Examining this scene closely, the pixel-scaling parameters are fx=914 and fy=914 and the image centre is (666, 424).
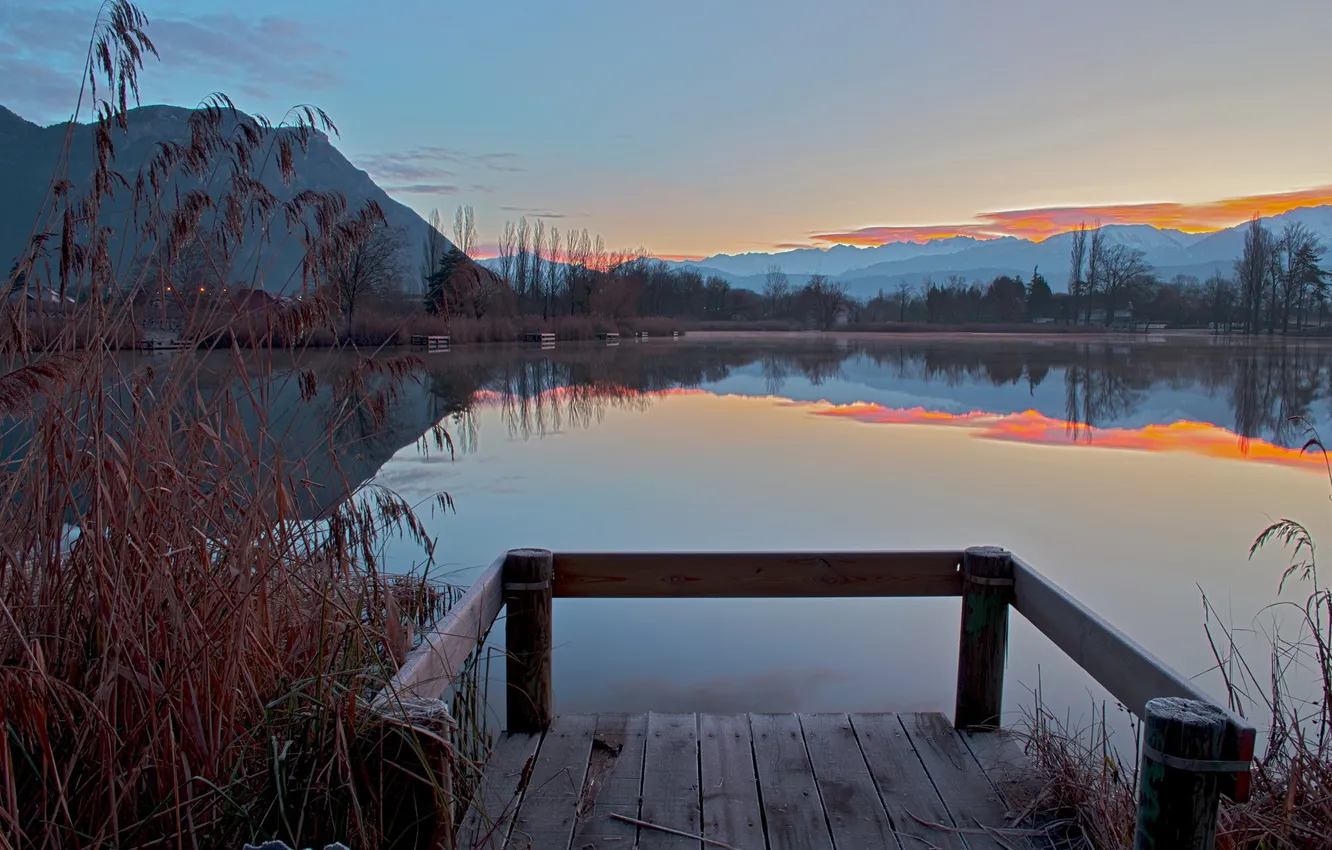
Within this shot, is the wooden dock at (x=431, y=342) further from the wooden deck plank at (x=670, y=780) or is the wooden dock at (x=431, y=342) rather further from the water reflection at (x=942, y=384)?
the wooden deck plank at (x=670, y=780)

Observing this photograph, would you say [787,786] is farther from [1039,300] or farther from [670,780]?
[1039,300]

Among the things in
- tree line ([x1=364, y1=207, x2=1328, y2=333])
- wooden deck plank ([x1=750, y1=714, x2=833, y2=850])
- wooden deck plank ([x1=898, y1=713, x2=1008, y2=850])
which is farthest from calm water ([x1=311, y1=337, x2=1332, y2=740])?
tree line ([x1=364, y1=207, x2=1328, y2=333])

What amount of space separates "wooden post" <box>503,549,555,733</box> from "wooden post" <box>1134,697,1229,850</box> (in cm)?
159

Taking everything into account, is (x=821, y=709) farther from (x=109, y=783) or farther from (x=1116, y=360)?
(x=1116, y=360)

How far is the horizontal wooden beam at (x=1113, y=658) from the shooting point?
1546 mm

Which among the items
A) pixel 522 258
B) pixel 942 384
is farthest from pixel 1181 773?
pixel 522 258

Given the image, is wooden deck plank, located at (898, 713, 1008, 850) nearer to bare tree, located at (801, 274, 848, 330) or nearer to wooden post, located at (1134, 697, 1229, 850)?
wooden post, located at (1134, 697, 1229, 850)

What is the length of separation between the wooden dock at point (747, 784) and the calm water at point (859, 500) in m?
0.74

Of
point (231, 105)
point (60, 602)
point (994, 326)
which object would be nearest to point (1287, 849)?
point (60, 602)

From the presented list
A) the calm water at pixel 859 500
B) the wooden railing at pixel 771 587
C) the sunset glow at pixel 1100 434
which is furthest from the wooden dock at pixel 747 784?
the sunset glow at pixel 1100 434

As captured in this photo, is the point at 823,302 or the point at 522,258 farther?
the point at 823,302

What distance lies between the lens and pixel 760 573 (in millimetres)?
2693

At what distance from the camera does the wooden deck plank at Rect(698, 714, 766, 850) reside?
2070mm

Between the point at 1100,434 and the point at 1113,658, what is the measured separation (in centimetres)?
1104
